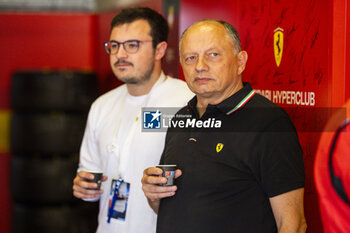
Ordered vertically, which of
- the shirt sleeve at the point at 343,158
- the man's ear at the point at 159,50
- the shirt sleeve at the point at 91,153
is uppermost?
the man's ear at the point at 159,50

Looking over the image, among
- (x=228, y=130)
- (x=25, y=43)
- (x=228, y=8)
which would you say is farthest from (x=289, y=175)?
(x=25, y=43)

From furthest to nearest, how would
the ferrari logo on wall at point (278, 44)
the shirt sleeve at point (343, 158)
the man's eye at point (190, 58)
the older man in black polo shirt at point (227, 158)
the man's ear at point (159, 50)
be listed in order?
the man's ear at point (159, 50)
the ferrari logo on wall at point (278, 44)
the man's eye at point (190, 58)
the older man in black polo shirt at point (227, 158)
the shirt sleeve at point (343, 158)

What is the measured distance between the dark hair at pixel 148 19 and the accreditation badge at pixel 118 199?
0.68m

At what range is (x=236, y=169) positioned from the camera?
1.68 metres

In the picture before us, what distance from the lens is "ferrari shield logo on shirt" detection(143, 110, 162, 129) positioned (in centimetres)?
230

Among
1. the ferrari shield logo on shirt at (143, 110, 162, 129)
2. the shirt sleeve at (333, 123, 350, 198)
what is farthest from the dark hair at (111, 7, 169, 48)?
the shirt sleeve at (333, 123, 350, 198)

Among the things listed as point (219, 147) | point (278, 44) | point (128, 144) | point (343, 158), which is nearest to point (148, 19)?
point (128, 144)

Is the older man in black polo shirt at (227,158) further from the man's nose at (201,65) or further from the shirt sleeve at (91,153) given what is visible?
the shirt sleeve at (91,153)

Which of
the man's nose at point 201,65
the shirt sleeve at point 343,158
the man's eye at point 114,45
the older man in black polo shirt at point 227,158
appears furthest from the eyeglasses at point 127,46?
the shirt sleeve at point 343,158

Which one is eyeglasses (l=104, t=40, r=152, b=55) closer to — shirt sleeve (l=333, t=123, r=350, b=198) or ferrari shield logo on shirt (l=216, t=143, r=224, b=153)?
ferrari shield logo on shirt (l=216, t=143, r=224, b=153)

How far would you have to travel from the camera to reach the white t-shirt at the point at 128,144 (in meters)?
2.26

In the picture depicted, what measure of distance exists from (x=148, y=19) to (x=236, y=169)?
42.8 inches

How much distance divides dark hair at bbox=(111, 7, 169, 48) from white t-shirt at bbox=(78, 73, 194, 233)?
209 mm

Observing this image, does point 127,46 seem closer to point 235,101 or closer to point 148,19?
point 148,19
